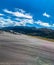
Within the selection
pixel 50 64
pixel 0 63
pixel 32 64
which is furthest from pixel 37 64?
pixel 0 63

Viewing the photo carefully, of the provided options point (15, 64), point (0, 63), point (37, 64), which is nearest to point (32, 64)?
point (37, 64)

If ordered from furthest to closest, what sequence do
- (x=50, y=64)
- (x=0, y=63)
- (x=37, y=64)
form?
(x=50, y=64)
(x=37, y=64)
(x=0, y=63)

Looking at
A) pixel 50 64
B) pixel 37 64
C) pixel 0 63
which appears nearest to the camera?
pixel 0 63

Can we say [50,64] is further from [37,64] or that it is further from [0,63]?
[0,63]

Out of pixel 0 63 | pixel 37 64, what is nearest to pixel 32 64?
pixel 37 64

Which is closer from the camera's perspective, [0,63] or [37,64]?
[0,63]

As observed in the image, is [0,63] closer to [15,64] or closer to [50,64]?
[15,64]

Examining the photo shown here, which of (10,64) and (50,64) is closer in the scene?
(10,64)
